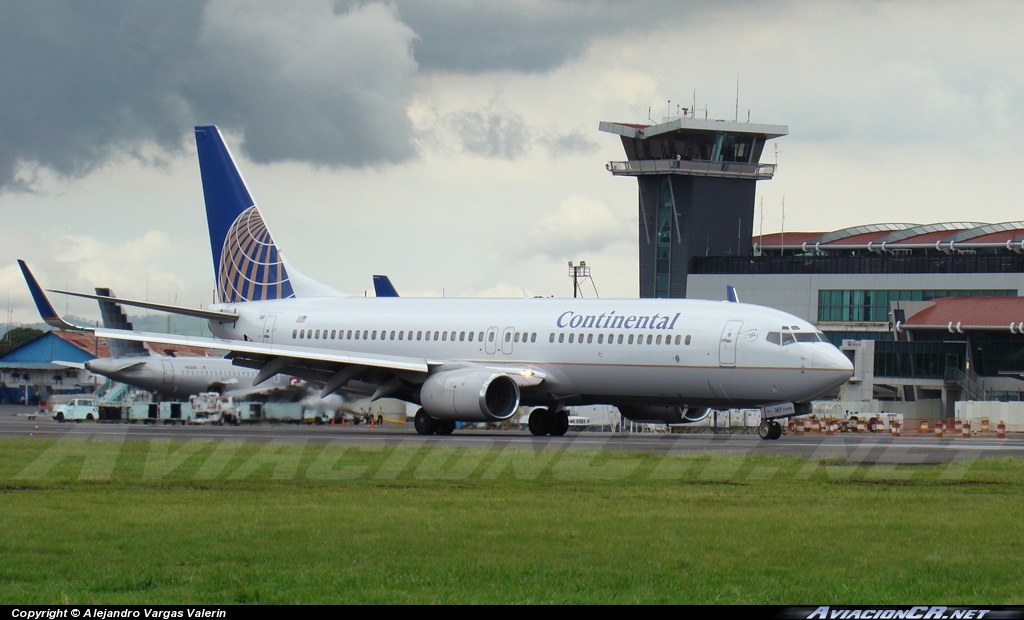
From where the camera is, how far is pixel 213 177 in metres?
51.2

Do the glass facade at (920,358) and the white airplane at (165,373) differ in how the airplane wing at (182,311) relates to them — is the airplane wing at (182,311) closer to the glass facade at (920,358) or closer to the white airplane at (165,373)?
the white airplane at (165,373)

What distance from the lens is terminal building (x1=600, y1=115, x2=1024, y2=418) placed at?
7769cm

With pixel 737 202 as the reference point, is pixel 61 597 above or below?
below

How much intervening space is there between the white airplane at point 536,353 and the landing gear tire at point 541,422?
0.14ft

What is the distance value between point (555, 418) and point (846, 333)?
185 ft

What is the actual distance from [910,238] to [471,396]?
77.4m

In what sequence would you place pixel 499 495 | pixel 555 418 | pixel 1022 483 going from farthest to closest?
1. pixel 555 418
2. pixel 1022 483
3. pixel 499 495

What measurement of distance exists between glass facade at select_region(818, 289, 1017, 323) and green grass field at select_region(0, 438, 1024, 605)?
228 feet

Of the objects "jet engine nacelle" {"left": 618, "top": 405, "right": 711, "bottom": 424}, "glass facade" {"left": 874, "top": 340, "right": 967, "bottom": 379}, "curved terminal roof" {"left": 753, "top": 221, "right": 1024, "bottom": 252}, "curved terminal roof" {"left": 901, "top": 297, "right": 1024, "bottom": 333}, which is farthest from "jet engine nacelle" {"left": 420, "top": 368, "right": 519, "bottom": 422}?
"curved terminal roof" {"left": 753, "top": 221, "right": 1024, "bottom": 252}

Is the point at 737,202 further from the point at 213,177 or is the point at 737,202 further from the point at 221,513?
the point at 221,513

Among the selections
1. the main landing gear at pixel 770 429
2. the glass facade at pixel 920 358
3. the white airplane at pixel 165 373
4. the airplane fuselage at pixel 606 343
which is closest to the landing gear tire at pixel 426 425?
the airplane fuselage at pixel 606 343

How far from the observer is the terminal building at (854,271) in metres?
77.7

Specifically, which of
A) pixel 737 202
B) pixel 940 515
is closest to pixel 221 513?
pixel 940 515

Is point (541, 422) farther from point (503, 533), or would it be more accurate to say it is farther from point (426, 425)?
point (503, 533)
